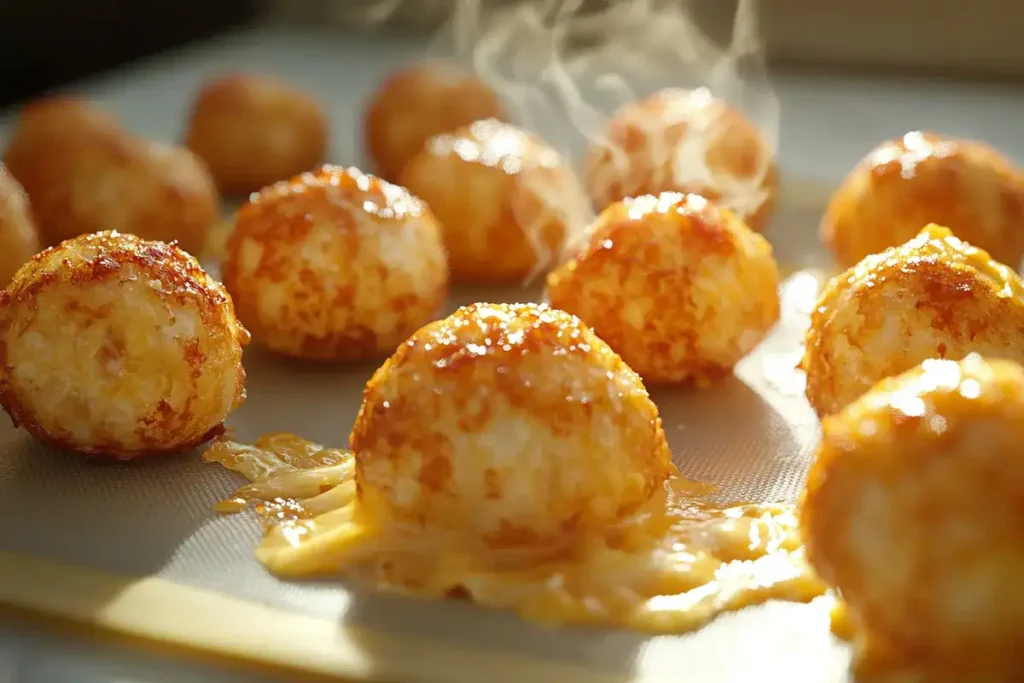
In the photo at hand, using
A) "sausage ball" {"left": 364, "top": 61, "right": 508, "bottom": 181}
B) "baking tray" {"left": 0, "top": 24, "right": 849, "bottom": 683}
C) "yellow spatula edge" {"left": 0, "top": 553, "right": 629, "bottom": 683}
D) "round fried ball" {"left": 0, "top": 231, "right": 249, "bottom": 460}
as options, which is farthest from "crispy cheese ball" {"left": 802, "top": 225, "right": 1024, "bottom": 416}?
"sausage ball" {"left": 364, "top": 61, "right": 508, "bottom": 181}

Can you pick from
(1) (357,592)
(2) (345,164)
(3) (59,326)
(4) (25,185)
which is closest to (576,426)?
(1) (357,592)

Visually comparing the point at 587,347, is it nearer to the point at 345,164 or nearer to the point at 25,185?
the point at 25,185

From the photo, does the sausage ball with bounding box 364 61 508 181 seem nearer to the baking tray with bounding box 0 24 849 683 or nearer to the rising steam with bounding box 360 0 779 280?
the rising steam with bounding box 360 0 779 280

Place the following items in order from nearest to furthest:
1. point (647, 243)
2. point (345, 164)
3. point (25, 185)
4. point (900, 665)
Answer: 1. point (900, 665)
2. point (647, 243)
3. point (25, 185)
4. point (345, 164)

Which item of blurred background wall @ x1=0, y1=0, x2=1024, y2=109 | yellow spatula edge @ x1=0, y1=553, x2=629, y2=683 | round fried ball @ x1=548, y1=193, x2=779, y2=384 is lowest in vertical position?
blurred background wall @ x1=0, y1=0, x2=1024, y2=109

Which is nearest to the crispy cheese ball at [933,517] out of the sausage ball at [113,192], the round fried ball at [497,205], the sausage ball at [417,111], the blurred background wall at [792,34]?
the round fried ball at [497,205]

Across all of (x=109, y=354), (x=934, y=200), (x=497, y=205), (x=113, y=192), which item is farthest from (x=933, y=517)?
(x=113, y=192)

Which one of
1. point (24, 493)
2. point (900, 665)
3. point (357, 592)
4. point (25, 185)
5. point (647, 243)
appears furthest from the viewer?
point (25, 185)
